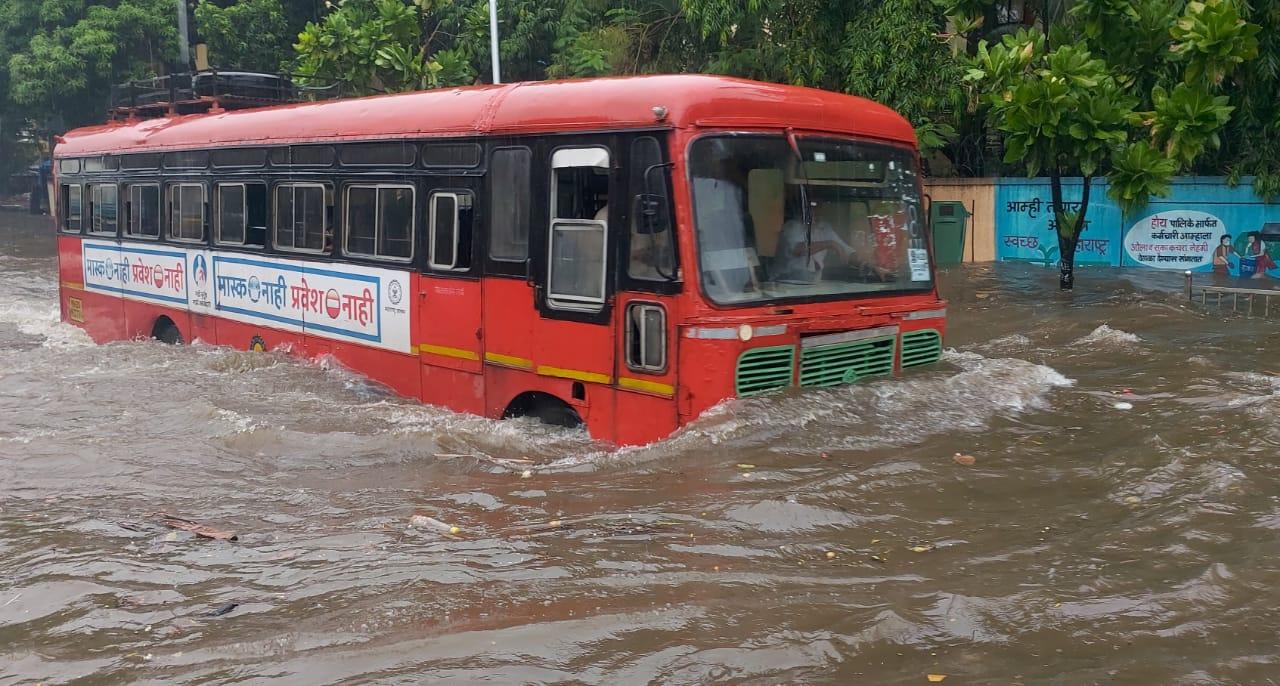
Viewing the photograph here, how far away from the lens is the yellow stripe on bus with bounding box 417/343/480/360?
27.6ft

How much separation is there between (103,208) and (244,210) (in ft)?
13.2

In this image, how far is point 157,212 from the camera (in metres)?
12.9

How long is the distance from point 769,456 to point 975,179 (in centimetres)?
1545

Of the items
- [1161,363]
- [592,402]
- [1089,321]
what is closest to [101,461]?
[592,402]

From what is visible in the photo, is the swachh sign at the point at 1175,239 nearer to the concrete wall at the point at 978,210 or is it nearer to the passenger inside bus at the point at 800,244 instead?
the concrete wall at the point at 978,210

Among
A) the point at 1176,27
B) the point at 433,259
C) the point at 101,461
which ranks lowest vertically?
the point at 101,461

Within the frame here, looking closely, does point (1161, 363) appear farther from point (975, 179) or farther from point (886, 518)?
point (975, 179)

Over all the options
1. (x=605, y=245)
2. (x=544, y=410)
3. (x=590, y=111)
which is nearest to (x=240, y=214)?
(x=544, y=410)

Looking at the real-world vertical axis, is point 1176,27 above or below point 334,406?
above

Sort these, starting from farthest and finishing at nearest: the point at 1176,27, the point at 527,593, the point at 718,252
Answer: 1. the point at 1176,27
2. the point at 718,252
3. the point at 527,593

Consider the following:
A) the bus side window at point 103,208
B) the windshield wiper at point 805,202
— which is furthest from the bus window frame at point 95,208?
the windshield wiper at point 805,202

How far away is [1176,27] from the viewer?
13.9 meters

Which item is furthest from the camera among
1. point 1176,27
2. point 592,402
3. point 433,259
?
point 1176,27

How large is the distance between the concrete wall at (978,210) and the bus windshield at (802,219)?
1348 cm
